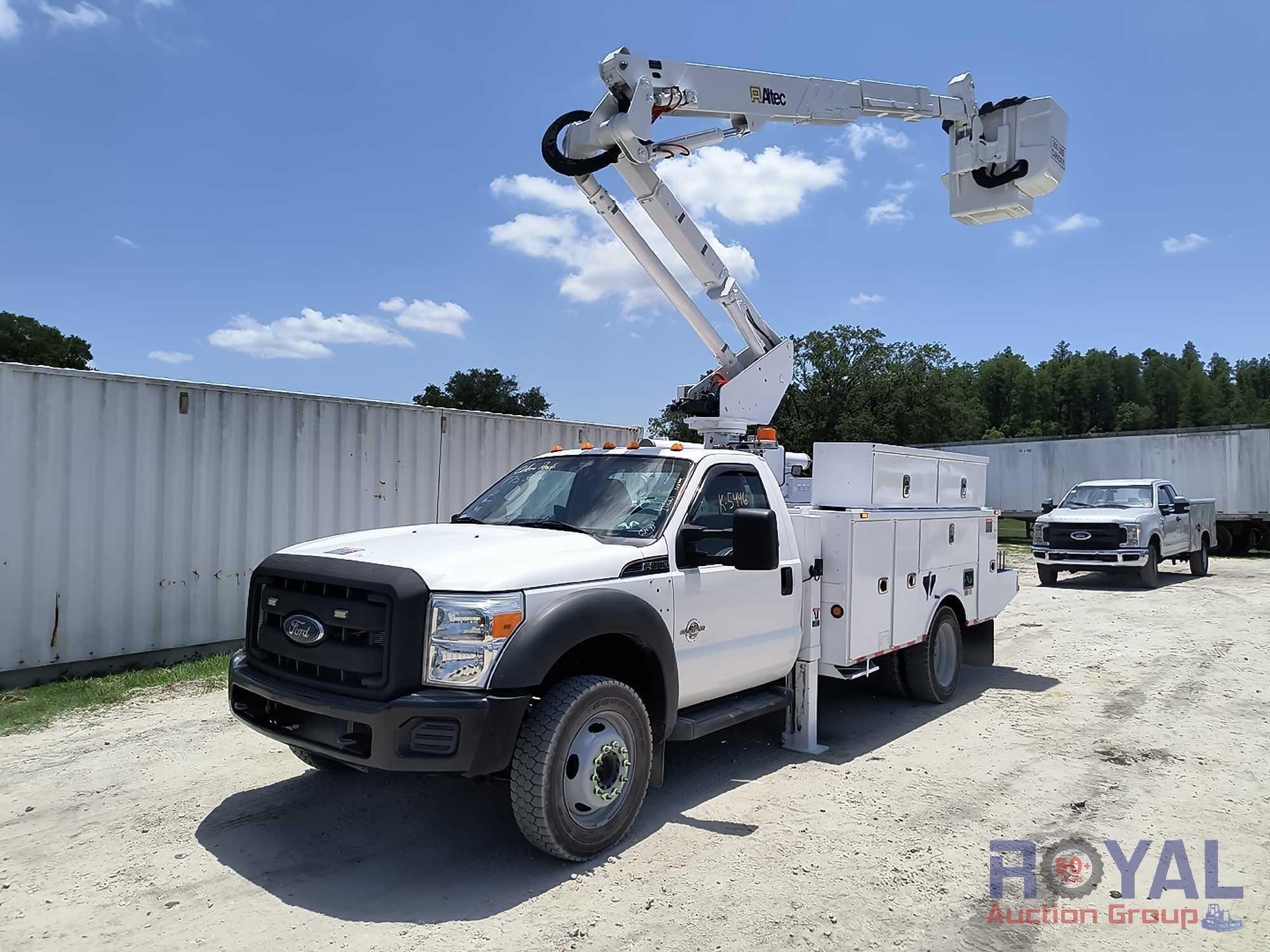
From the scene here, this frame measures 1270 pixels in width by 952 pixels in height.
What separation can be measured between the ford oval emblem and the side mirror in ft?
6.77

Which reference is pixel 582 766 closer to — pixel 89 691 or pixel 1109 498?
pixel 89 691

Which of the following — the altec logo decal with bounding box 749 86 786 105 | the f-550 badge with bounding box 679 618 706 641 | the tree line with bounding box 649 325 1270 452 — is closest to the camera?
the f-550 badge with bounding box 679 618 706 641

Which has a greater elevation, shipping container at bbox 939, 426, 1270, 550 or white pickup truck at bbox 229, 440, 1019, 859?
shipping container at bbox 939, 426, 1270, 550

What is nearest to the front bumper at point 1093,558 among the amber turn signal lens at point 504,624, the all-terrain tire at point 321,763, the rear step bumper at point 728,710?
the rear step bumper at point 728,710

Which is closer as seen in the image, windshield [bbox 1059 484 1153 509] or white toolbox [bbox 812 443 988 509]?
white toolbox [bbox 812 443 988 509]

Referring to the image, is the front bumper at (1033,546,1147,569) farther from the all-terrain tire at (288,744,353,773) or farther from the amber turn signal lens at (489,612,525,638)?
the amber turn signal lens at (489,612,525,638)

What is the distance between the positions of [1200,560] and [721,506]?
16.7 meters

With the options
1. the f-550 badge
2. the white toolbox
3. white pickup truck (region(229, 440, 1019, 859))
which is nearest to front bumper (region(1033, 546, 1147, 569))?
the white toolbox

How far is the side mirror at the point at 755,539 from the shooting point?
4.30 metres

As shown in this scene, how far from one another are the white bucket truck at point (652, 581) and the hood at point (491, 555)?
0.02m

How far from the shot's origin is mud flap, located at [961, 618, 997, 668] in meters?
7.91

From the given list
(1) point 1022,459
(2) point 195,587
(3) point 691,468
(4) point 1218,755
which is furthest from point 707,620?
(1) point 1022,459

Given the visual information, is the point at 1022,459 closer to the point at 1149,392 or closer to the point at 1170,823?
the point at 1170,823

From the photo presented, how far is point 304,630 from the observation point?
392 centimetres
